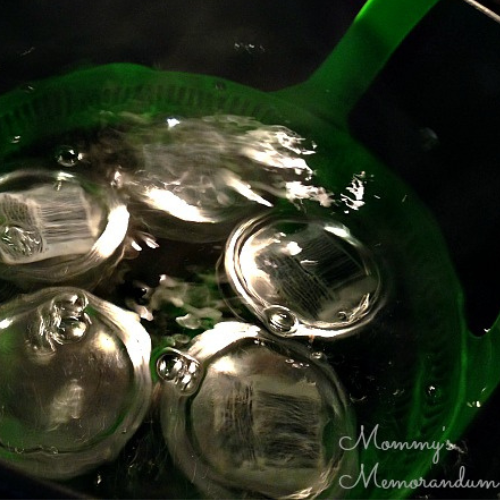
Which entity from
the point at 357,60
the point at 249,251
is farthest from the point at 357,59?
the point at 249,251

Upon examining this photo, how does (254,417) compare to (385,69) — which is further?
(385,69)

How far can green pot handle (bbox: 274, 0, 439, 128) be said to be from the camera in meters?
0.58

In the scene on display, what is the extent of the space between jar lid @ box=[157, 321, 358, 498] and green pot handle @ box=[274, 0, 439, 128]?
26 centimetres

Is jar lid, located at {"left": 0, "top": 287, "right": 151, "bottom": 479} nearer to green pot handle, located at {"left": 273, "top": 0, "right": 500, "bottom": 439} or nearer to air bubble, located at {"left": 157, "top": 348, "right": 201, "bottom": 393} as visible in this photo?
air bubble, located at {"left": 157, "top": 348, "right": 201, "bottom": 393}

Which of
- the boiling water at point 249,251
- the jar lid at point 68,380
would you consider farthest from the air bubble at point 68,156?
the jar lid at point 68,380

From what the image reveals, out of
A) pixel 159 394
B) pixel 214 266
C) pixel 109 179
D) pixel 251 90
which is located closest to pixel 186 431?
pixel 159 394

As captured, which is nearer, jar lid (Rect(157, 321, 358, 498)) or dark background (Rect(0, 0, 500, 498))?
jar lid (Rect(157, 321, 358, 498))

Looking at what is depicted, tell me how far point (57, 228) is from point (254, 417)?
223mm

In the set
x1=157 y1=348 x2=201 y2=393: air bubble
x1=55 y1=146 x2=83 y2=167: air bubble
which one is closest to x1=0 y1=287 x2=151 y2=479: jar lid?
x1=157 y1=348 x2=201 y2=393: air bubble

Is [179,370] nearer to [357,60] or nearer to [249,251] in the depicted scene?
[249,251]

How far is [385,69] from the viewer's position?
1.94 feet

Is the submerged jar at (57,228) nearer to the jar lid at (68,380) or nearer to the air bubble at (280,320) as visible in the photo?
the jar lid at (68,380)

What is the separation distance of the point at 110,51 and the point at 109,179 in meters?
0.14

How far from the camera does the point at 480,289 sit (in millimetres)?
524
